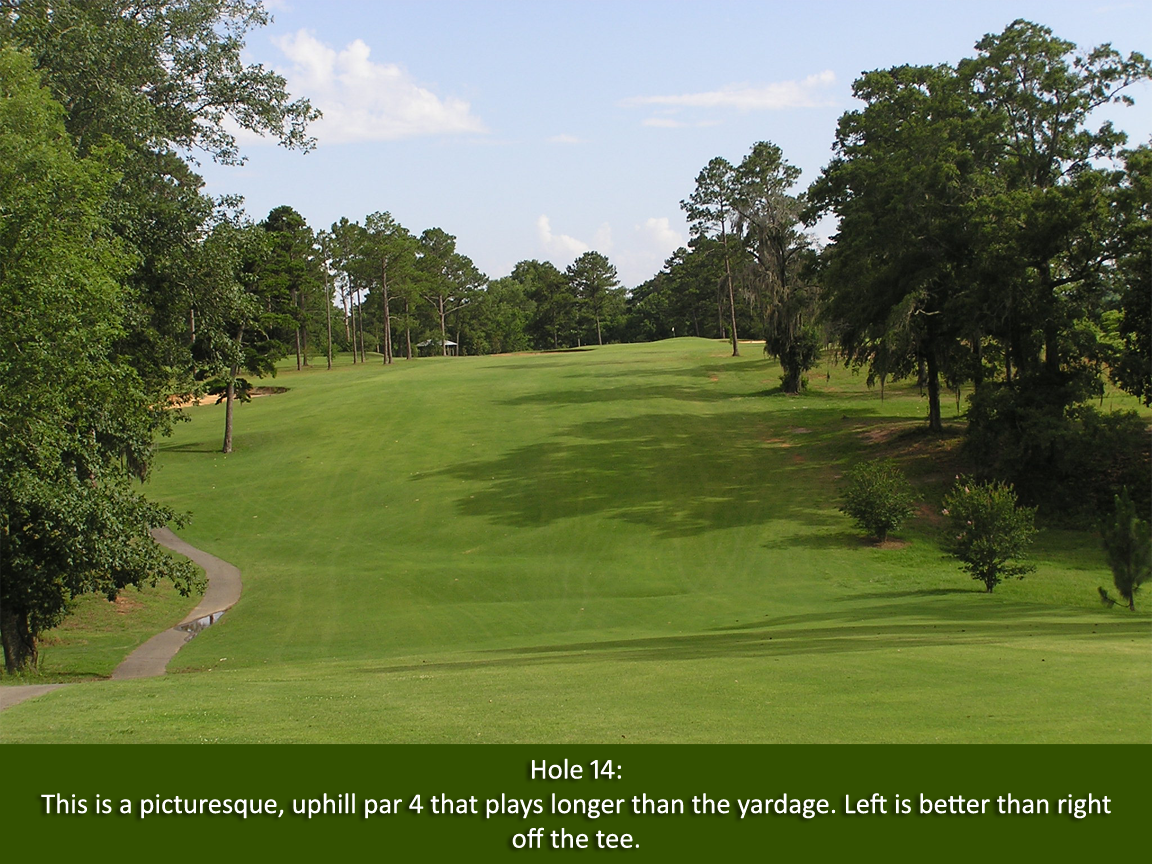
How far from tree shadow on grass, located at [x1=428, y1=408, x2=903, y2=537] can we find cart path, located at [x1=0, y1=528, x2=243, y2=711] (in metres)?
9.20

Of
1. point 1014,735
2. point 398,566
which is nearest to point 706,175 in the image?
point 398,566

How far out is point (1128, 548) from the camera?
17.7 m

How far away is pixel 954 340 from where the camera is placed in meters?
34.0

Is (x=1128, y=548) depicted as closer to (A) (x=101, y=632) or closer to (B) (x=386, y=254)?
(A) (x=101, y=632)

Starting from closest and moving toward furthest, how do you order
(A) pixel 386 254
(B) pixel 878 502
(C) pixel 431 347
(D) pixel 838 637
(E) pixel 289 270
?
1. (D) pixel 838 637
2. (B) pixel 878 502
3. (E) pixel 289 270
4. (A) pixel 386 254
5. (C) pixel 431 347

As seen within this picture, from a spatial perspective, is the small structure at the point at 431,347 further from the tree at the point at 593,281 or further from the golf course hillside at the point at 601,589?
the golf course hillside at the point at 601,589

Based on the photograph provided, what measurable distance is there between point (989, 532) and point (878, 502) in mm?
5778

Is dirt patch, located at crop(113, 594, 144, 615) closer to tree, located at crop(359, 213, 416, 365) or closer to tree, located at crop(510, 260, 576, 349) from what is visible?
tree, located at crop(359, 213, 416, 365)

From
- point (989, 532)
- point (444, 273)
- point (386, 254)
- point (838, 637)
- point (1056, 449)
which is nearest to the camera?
point (838, 637)

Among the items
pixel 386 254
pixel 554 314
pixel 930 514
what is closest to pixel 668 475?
pixel 930 514

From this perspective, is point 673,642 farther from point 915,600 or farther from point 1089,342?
point 1089,342

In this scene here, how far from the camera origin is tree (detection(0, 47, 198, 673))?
15195mm

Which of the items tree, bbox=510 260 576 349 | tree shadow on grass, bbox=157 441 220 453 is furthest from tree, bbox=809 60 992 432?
tree, bbox=510 260 576 349
